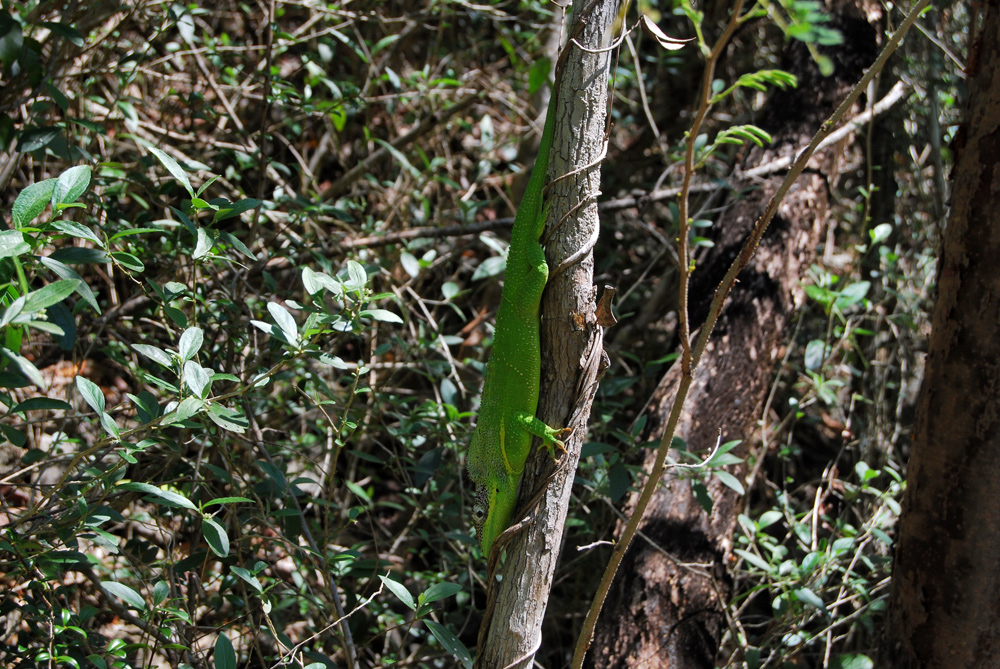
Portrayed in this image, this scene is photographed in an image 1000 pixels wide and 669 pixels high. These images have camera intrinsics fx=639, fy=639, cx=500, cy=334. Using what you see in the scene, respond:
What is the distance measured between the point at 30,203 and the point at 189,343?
0.58 metres

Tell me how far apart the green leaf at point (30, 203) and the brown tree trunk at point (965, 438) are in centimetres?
337

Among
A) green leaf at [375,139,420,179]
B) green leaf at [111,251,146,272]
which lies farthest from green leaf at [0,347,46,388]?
green leaf at [375,139,420,179]

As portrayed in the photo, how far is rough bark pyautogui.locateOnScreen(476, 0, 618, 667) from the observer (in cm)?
203

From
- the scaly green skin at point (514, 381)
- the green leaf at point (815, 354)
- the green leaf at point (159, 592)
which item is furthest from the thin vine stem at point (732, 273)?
the green leaf at point (815, 354)

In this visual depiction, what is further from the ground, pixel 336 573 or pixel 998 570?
pixel 998 570

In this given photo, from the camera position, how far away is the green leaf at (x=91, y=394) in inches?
74.4

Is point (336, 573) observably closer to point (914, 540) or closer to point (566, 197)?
point (566, 197)

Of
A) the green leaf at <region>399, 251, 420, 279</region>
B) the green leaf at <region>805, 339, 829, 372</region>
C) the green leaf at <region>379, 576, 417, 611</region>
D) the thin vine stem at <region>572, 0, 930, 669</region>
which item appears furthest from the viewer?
the green leaf at <region>805, 339, 829, 372</region>

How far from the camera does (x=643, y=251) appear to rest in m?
5.39

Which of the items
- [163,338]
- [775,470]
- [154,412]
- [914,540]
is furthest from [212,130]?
[914,540]

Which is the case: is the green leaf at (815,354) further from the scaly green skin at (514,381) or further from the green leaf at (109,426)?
the green leaf at (109,426)

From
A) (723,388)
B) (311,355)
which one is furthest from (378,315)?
(723,388)

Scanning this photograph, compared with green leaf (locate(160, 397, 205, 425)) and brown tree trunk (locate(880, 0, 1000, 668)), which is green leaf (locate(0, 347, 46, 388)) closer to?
green leaf (locate(160, 397, 205, 425))

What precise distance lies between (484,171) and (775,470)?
286 centimetres
